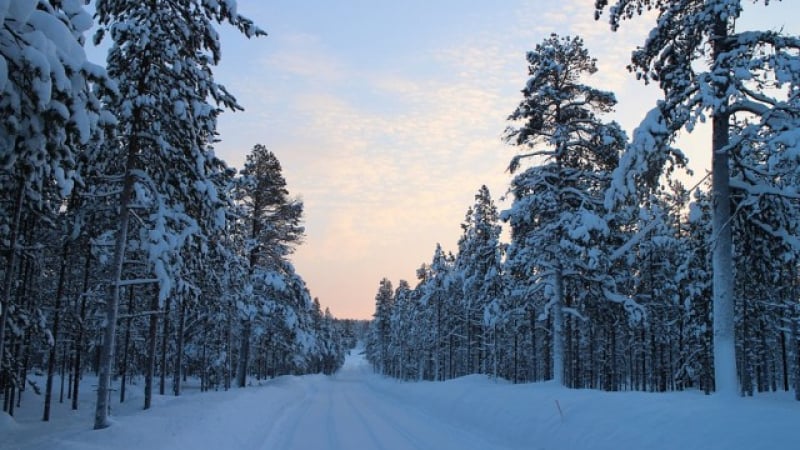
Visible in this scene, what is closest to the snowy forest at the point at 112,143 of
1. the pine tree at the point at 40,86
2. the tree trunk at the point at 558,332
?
the pine tree at the point at 40,86

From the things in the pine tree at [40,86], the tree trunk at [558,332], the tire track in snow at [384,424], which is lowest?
the tire track in snow at [384,424]

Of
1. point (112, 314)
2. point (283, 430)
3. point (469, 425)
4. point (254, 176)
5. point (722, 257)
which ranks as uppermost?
point (254, 176)

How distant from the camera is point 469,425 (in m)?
17.1

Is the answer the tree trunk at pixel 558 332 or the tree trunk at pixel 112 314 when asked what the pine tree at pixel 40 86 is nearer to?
the tree trunk at pixel 112 314

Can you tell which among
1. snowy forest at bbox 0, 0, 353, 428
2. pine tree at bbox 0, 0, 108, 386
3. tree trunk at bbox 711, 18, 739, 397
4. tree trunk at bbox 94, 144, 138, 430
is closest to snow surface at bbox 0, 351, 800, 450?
tree trunk at bbox 94, 144, 138, 430

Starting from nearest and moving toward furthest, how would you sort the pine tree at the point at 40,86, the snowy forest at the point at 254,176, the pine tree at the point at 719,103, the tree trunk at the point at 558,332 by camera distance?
the pine tree at the point at 40,86
the snowy forest at the point at 254,176
the pine tree at the point at 719,103
the tree trunk at the point at 558,332

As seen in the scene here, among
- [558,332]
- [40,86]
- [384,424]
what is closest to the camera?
[40,86]

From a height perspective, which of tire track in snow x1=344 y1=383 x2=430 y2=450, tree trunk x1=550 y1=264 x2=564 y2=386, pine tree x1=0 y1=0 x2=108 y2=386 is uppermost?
pine tree x1=0 y1=0 x2=108 y2=386

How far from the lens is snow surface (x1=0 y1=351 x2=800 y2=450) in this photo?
8594 millimetres

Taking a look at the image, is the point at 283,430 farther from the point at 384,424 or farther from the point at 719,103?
the point at 719,103

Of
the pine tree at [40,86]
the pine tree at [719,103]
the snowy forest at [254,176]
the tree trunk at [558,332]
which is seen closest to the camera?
the pine tree at [40,86]

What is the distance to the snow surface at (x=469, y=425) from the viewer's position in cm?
859

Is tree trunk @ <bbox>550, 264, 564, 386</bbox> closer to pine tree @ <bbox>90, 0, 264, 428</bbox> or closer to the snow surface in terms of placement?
the snow surface

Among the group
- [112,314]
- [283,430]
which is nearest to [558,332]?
[283,430]
